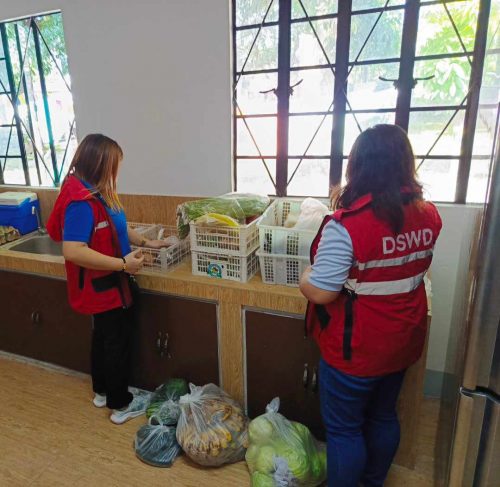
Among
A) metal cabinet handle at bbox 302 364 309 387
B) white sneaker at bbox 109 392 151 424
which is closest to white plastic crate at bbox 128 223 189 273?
white sneaker at bbox 109 392 151 424

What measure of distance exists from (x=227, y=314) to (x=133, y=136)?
129 centimetres

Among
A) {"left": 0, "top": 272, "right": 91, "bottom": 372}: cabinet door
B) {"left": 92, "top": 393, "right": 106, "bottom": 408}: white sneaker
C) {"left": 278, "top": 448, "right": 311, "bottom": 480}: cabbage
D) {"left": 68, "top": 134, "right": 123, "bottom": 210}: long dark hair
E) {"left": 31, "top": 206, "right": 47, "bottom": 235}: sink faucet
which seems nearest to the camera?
{"left": 278, "top": 448, "right": 311, "bottom": 480}: cabbage

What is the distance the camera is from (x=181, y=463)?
5.31ft

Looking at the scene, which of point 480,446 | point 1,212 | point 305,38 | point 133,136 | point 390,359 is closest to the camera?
point 480,446

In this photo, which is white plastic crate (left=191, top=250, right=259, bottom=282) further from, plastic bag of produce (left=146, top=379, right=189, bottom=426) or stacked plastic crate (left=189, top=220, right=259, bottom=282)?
plastic bag of produce (left=146, top=379, right=189, bottom=426)

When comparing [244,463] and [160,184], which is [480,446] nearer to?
[244,463]

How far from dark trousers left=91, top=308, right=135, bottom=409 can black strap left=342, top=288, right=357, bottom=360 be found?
104 centimetres

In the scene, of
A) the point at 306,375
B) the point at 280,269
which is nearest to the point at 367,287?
the point at 280,269

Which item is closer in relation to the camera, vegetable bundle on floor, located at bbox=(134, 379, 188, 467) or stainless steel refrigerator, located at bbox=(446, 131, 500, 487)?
stainless steel refrigerator, located at bbox=(446, 131, 500, 487)

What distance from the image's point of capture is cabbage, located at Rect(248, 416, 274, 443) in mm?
1485

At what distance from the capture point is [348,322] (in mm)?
1125

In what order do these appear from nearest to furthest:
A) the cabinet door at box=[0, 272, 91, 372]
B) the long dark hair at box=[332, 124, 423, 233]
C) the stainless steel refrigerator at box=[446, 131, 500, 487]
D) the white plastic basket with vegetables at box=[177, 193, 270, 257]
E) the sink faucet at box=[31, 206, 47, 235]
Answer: the stainless steel refrigerator at box=[446, 131, 500, 487] → the long dark hair at box=[332, 124, 423, 233] → the white plastic basket with vegetables at box=[177, 193, 270, 257] → the cabinet door at box=[0, 272, 91, 372] → the sink faucet at box=[31, 206, 47, 235]

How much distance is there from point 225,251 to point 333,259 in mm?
695

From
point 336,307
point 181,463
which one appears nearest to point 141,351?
point 181,463
